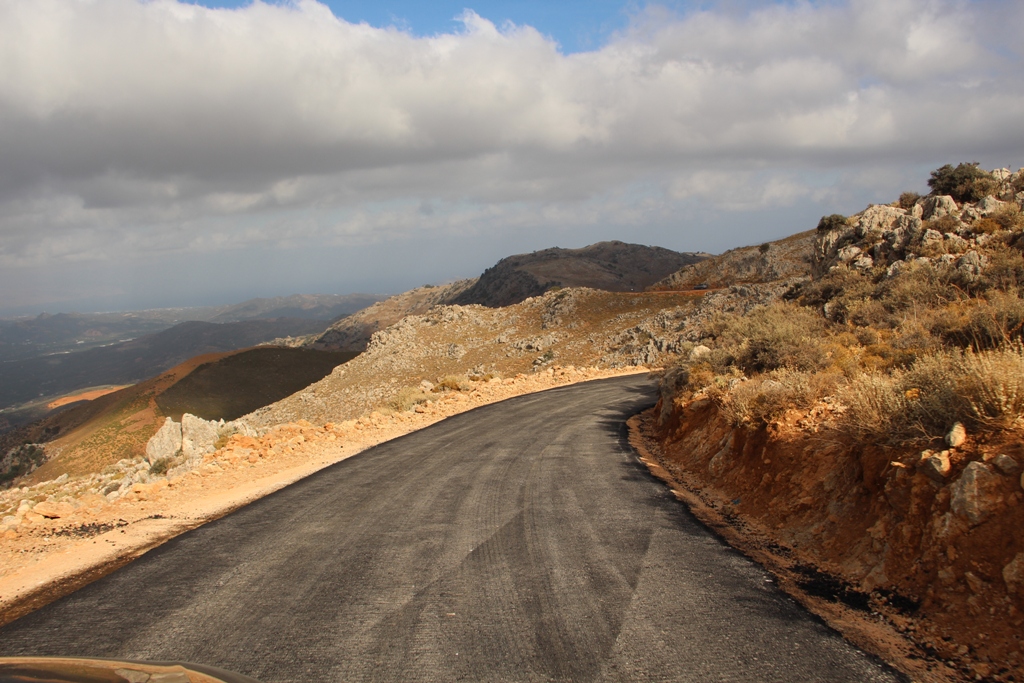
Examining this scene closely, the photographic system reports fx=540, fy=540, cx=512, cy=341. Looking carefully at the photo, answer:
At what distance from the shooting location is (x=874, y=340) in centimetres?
1095

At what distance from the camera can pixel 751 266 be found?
65.8m

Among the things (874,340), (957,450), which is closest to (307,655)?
(957,450)

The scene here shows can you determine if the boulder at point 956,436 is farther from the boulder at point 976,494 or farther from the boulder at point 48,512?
the boulder at point 48,512

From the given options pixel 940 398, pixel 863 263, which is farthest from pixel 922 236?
pixel 940 398

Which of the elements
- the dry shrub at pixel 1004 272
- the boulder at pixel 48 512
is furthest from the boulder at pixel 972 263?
the boulder at pixel 48 512

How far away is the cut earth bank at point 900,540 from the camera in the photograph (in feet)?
12.8

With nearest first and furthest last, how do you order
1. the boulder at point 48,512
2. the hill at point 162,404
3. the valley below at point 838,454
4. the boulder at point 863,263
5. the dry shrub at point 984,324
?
the valley below at point 838,454, the boulder at point 48,512, the dry shrub at point 984,324, the boulder at point 863,263, the hill at point 162,404

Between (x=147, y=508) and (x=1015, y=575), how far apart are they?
10.6 metres

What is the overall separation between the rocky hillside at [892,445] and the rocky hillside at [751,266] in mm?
48834

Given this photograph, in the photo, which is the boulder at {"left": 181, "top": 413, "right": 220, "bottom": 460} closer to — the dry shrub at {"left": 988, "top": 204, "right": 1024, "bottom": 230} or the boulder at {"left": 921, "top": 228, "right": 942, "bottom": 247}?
the boulder at {"left": 921, "top": 228, "right": 942, "bottom": 247}

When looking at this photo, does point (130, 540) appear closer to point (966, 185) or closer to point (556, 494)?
point (556, 494)

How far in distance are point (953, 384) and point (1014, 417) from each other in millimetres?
717

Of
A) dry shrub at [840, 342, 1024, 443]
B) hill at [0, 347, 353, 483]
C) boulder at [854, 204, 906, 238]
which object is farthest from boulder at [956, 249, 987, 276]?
hill at [0, 347, 353, 483]

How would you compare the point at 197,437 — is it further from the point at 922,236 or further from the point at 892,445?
the point at 922,236
